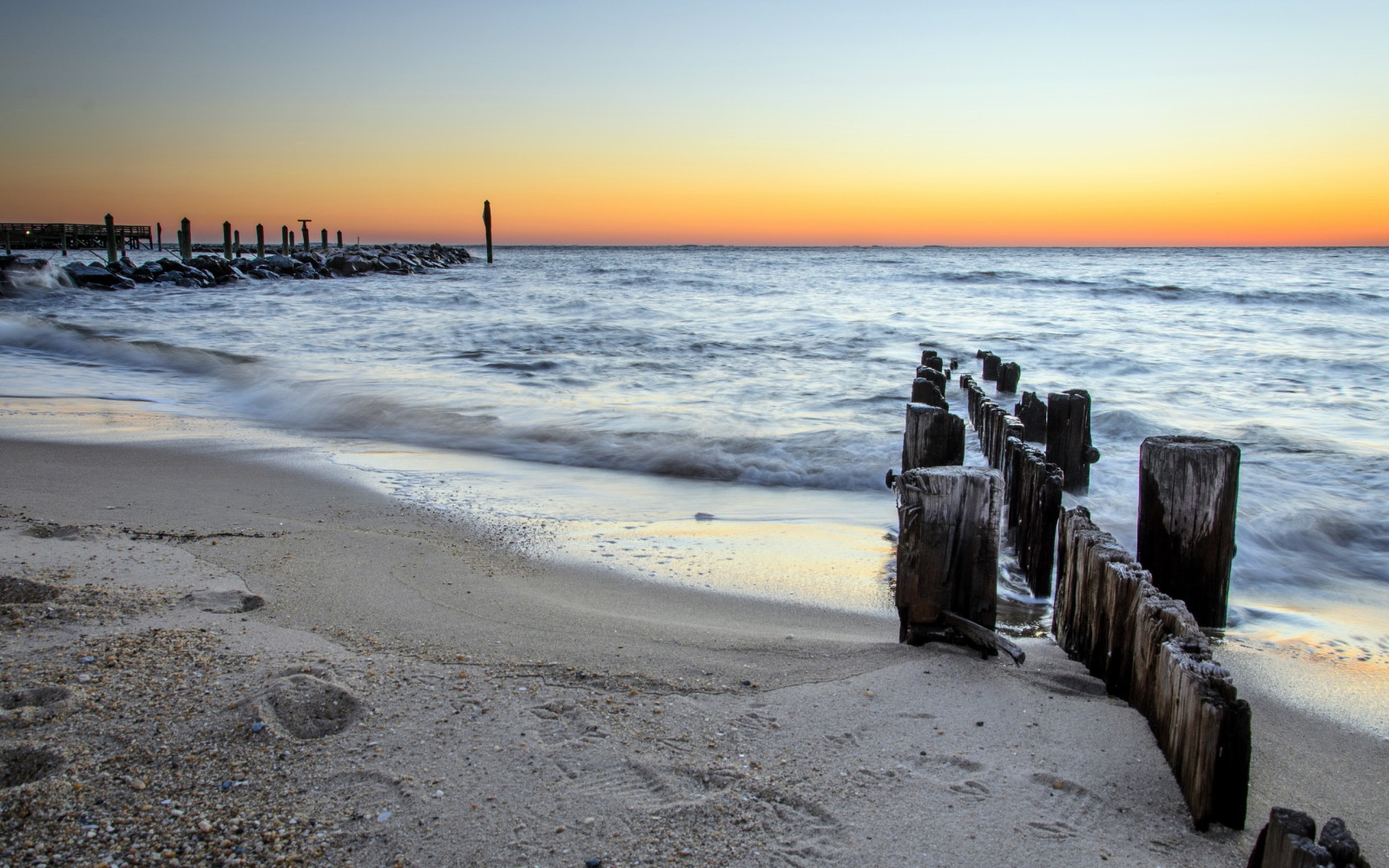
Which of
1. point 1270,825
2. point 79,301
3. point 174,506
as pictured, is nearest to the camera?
point 1270,825

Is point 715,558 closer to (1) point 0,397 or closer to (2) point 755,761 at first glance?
(2) point 755,761

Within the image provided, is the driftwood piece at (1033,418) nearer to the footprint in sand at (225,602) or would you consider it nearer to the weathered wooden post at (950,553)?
the weathered wooden post at (950,553)

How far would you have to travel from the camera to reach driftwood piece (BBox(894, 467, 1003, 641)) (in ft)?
9.96

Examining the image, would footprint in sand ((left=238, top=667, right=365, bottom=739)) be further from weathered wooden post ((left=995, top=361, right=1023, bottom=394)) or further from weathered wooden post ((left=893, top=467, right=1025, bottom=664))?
weathered wooden post ((left=995, top=361, right=1023, bottom=394))

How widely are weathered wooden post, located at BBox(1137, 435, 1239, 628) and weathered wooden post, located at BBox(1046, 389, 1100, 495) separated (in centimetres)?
235

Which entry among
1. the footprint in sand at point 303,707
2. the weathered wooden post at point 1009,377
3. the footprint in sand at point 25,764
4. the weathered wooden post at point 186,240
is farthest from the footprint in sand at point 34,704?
the weathered wooden post at point 186,240

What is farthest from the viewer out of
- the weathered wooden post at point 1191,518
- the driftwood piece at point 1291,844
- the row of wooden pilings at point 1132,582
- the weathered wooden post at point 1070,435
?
the weathered wooden post at point 1070,435

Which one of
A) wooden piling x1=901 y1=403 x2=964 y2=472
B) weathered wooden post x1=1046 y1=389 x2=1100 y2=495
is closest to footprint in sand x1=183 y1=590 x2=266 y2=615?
wooden piling x1=901 y1=403 x2=964 y2=472

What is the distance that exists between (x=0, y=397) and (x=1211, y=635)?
10.0m

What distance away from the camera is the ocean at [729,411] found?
4.63m

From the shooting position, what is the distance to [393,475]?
597 centimetres

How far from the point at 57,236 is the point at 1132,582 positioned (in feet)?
218

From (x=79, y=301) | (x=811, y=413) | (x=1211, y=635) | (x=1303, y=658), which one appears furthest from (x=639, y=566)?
(x=79, y=301)

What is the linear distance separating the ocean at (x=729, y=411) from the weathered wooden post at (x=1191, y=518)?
1.59ft
